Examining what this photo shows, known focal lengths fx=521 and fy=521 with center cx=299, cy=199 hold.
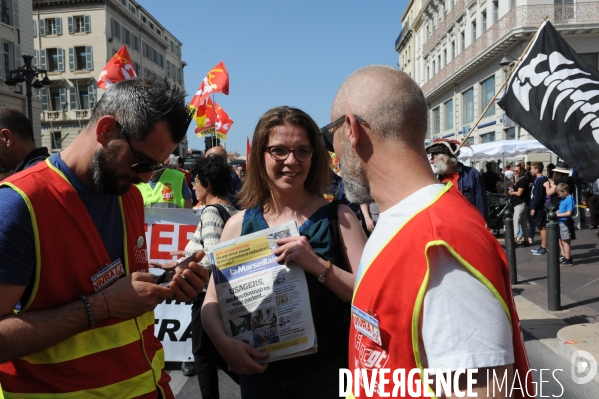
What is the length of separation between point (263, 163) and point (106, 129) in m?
0.95

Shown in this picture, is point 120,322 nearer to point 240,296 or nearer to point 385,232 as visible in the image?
point 240,296

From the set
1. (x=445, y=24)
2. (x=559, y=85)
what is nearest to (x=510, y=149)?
(x=559, y=85)

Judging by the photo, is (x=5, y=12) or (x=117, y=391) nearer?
(x=117, y=391)

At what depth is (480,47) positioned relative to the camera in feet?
104

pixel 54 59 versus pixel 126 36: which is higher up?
pixel 126 36

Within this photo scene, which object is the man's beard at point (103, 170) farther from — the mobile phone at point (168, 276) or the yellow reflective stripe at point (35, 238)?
the mobile phone at point (168, 276)

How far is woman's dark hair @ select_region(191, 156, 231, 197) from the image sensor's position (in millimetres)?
4281

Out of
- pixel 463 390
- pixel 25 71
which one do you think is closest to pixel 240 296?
pixel 463 390

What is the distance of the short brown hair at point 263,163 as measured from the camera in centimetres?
259

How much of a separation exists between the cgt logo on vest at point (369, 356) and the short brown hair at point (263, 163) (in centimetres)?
123

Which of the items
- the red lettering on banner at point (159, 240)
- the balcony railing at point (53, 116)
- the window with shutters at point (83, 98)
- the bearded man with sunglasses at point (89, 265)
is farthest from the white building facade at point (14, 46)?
the bearded man with sunglasses at point (89, 265)

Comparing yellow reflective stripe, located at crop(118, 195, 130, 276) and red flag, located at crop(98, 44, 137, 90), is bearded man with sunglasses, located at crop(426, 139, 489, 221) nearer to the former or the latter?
yellow reflective stripe, located at crop(118, 195, 130, 276)

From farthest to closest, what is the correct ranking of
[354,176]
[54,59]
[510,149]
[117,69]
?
1. [54,59]
2. [510,149]
3. [117,69]
4. [354,176]

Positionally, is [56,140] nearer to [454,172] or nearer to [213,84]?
[213,84]
